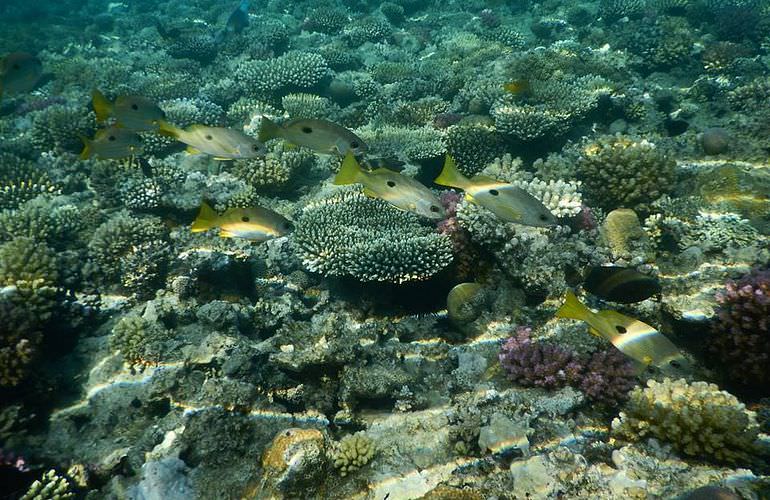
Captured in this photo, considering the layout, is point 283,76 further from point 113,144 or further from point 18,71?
point 113,144

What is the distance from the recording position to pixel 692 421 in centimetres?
315

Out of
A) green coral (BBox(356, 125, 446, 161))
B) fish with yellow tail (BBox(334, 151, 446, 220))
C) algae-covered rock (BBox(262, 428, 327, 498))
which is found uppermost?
fish with yellow tail (BBox(334, 151, 446, 220))

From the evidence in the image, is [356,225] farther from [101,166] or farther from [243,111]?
[243,111]

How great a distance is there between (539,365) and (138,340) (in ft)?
14.9

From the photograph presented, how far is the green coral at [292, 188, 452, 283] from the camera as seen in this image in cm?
510

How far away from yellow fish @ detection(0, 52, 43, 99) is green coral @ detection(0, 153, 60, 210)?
1.35 meters

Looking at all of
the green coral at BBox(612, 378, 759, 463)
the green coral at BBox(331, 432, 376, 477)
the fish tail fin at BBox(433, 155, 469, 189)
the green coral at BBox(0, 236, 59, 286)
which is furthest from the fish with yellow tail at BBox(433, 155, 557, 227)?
the green coral at BBox(0, 236, 59, 286)

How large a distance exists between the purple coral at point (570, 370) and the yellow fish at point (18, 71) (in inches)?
401

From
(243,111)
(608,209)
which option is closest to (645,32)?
(608,209)

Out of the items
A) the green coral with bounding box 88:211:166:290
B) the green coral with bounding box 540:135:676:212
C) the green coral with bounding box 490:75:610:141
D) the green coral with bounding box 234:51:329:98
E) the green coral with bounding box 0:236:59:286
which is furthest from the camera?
the green coral with bounding box 234:51:329:98

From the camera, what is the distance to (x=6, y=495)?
3492 mm

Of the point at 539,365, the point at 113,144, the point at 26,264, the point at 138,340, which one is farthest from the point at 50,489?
the point at 539,365

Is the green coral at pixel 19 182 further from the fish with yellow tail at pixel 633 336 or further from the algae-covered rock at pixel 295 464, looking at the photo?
the fish with yellow tail at pixel 633 336

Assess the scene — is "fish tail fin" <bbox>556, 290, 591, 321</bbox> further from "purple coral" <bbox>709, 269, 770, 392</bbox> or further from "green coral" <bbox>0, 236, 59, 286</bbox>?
"green coral" <bbox>0, 236, 59, 286</bbox>
